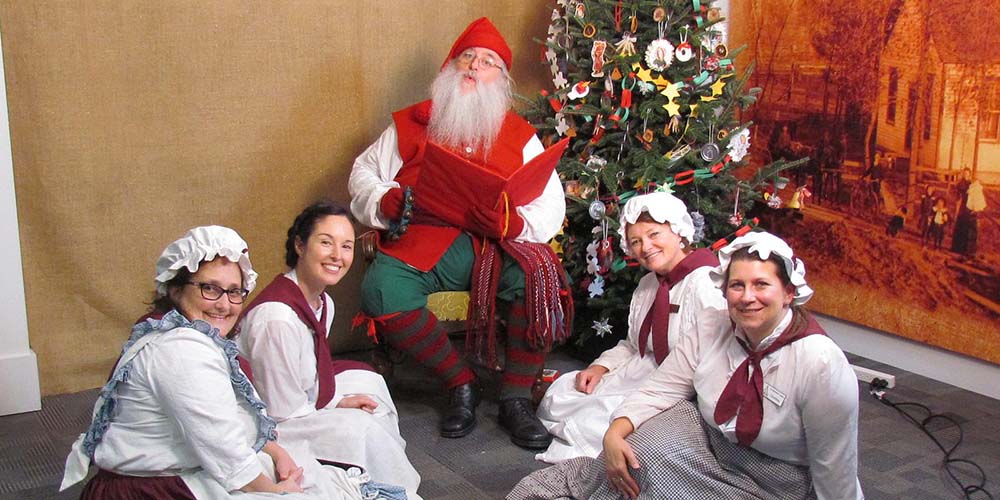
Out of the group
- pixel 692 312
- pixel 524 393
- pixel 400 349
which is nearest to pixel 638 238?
pixel 692 312

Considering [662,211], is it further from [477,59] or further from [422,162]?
[477,59]

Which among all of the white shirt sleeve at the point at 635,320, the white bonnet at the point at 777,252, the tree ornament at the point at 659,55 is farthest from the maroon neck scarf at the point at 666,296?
the tree ornament at the point at 659,55

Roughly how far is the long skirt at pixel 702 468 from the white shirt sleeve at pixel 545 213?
138cm

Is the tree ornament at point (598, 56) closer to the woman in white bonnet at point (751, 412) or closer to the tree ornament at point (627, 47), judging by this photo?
the tree ornament at point (627, 47)

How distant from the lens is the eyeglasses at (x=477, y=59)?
4176 mm

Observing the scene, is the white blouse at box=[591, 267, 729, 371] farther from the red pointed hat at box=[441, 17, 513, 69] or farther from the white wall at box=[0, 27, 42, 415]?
the white wall at box=[0, 27, 42, 415]

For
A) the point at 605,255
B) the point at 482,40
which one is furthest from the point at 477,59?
the point at 605,255

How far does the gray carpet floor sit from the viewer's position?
10.5 ft

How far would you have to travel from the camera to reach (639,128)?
434 centimetres

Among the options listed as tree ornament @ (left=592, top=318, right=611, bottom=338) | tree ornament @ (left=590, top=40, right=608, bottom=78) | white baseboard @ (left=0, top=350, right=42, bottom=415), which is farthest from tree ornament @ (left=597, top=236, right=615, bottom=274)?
white baseboard @ (left=0, top=350, right=42, bottom=415)

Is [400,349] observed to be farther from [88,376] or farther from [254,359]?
[88,376]

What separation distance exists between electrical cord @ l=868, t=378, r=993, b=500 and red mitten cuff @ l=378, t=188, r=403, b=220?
2.15 m

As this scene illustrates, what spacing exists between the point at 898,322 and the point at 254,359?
3.08 metres

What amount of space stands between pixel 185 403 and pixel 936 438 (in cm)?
281
